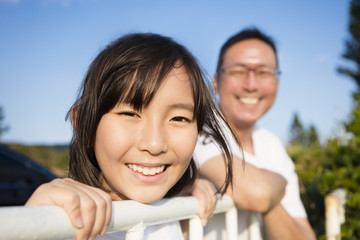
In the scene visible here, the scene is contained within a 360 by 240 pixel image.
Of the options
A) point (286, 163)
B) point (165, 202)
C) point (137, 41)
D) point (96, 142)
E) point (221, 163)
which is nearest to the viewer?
point (165, 202)

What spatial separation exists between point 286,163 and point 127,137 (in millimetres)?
1617

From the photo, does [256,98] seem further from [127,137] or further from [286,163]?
[127,137]

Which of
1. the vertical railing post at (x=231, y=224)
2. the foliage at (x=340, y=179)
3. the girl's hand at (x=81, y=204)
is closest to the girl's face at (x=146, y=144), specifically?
the girl's hand at (x=81, y=204)

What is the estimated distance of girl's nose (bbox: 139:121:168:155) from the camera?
1.02 m

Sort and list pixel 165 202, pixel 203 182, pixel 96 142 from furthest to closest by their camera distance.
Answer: pixel 203 182
pixel 96 142
pixel 165 202

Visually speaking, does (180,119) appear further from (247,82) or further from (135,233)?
(247,82)

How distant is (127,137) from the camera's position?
104 cm

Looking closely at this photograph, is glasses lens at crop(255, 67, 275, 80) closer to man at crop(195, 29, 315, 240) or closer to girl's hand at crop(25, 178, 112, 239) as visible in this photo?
man at crop(195, 29, 315, 240)

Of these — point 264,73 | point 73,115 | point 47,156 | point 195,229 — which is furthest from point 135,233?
point 47,156

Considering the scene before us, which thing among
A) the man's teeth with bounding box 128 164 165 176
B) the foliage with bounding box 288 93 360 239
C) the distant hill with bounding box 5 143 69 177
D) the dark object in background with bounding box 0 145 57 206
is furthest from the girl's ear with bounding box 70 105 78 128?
the distant hill with bounding box 5 143 69 177

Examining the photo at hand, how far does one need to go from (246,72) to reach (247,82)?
0.07 m

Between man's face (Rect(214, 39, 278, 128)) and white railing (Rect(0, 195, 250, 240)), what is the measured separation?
3.62 feet

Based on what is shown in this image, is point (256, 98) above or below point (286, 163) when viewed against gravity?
above

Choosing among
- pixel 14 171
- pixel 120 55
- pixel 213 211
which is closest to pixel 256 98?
pixel 213 211
